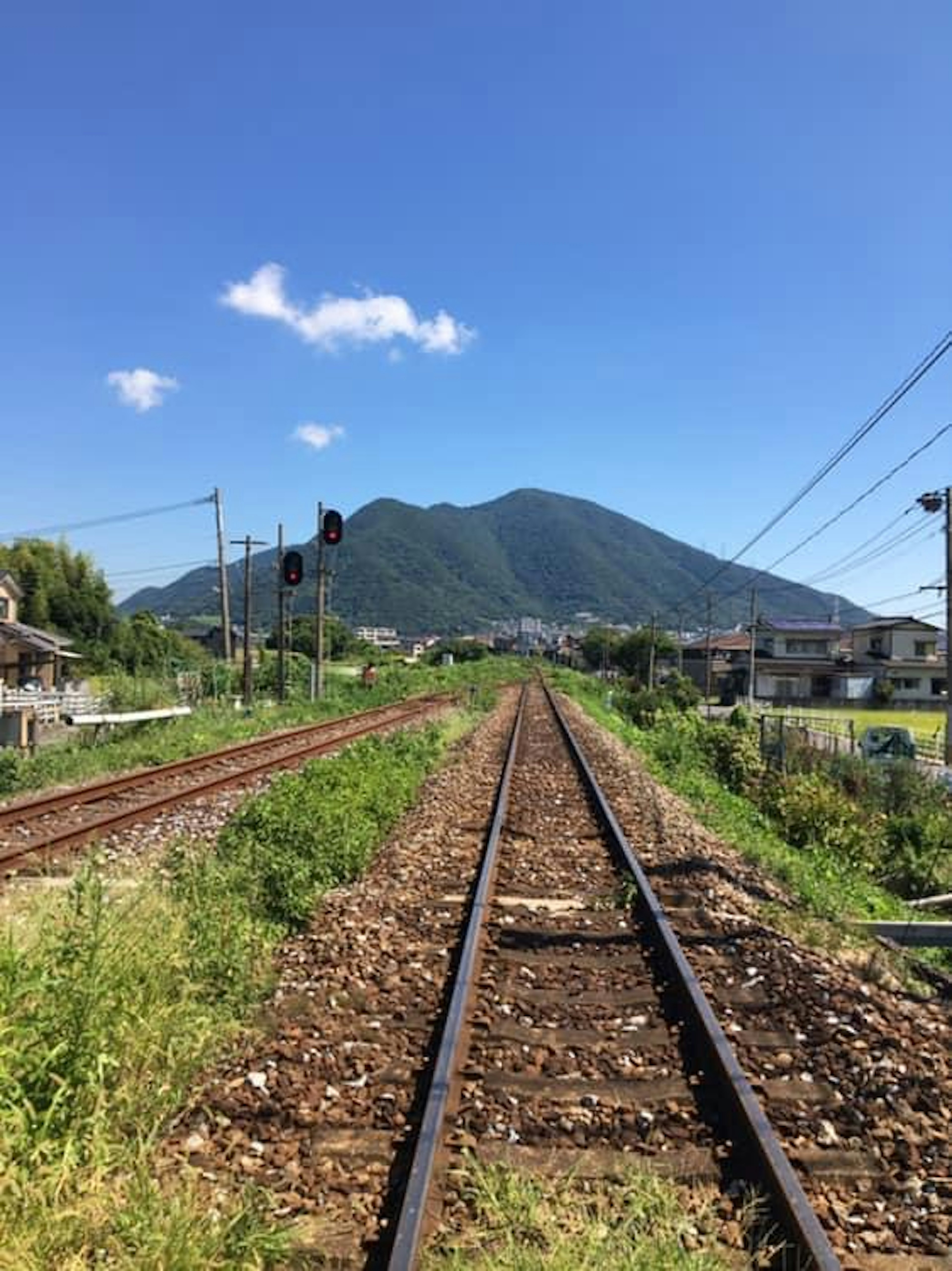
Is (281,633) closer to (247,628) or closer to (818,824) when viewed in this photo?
(247,628)

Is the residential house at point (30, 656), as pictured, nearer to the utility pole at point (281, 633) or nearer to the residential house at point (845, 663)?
the utility pole at point (281, 633)

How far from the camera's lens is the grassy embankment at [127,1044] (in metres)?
2.69

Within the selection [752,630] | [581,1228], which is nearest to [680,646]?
[752,630]

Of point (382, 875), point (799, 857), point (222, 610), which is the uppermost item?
point (222, 610)

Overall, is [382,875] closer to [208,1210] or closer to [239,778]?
[208,1210]

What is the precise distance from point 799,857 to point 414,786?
478 cm

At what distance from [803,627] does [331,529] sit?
6060 cm

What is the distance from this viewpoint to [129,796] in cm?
1145

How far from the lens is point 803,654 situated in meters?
73.8

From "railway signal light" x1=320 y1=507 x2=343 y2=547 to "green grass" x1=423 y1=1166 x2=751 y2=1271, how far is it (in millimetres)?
18694

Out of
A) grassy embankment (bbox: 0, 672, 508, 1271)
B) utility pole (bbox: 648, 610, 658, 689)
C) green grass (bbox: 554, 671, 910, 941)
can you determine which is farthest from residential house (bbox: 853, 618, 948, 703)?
grassy embankment (bbox: 0, 672, 508, 1271)

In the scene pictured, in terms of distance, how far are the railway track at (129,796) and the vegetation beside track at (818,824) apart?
6.17 m

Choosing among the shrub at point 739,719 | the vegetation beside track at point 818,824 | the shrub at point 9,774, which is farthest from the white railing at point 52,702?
the shrub at point 739,719

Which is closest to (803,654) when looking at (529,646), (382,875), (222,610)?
(222,610)
